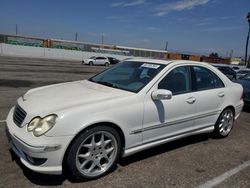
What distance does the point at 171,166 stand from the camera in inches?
160

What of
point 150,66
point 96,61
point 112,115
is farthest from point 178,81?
point 96,61

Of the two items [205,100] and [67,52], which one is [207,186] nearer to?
[205,100]

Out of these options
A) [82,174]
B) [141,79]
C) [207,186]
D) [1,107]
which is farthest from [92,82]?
[1,107]

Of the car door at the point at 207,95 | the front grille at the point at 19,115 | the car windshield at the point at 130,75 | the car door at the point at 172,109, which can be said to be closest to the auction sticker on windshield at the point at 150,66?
the car windshield at the point at 130,75

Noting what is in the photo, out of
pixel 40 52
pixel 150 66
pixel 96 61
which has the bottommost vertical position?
pixel 150 66

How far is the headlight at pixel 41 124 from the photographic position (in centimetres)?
314

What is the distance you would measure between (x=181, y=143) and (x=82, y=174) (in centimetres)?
230

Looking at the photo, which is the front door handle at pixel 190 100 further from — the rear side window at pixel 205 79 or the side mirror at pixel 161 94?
the side mirror at pixel 161 94

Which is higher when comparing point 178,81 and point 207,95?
point 178,81

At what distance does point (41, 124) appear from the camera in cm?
320

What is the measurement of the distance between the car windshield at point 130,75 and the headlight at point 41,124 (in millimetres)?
1296

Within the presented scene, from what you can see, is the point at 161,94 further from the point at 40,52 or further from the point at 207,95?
the point at 40,52

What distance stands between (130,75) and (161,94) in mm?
948

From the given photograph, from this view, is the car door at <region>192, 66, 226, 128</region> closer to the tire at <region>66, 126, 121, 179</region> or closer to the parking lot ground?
the parking lot ground
